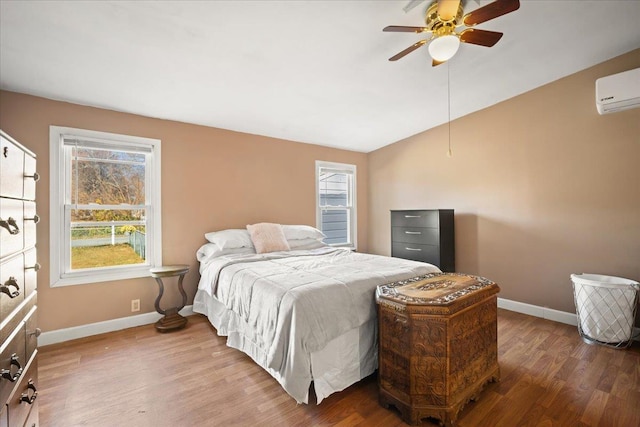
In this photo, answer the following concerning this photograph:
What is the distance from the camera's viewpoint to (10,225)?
0.97m

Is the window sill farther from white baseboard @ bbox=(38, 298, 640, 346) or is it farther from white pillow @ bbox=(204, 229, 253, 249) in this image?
white pillow @ bbox=(204, 229, 253, 249)

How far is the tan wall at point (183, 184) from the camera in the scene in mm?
2486

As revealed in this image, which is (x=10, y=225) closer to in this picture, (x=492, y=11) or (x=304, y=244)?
(x=492, y=11)

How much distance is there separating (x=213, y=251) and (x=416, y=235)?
264 centimetres

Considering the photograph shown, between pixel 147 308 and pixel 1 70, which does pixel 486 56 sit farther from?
pixel 147 308

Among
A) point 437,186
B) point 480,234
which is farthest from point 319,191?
Answer: point 480,234

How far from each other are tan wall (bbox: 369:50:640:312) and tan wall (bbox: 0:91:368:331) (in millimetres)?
2111

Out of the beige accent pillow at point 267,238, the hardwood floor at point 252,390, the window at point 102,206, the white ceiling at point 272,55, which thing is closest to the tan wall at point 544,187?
the white ceiling at point 272,55

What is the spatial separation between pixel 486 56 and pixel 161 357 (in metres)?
3.92

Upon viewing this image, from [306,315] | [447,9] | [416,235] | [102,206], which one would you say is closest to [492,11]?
[447,9]

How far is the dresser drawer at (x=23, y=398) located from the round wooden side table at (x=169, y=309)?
1522mm

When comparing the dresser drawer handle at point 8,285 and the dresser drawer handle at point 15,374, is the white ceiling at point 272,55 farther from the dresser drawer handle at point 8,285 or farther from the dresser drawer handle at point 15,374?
the dresser drawer handle at point 15,374

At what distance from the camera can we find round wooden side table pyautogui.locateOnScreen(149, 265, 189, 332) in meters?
2.72

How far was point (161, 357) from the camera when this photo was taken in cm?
227
